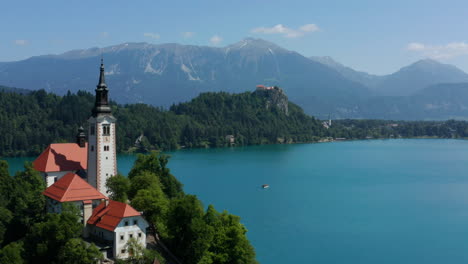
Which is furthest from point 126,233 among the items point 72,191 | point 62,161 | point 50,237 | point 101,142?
point 62,161

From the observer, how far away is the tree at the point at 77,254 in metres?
26.6

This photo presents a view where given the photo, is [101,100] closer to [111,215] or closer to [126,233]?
[111,215]

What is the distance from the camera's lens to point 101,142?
→ 3600 centimetres

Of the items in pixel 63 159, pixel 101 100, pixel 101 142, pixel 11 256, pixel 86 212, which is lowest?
pixel 11 256

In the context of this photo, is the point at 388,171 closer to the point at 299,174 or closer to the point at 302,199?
the point at 299,174

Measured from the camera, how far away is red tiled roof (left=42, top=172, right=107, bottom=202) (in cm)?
3108

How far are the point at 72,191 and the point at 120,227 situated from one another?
4798 millimetres

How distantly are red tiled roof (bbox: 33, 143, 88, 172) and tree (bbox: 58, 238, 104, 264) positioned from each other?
12.5 metres

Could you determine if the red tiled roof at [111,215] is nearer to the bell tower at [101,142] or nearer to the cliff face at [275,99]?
the bell tower at [101,142]

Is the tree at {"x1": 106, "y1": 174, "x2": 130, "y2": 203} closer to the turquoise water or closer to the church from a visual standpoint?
the church

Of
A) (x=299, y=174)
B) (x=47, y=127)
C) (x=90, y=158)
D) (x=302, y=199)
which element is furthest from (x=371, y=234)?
(x=47, y=127)

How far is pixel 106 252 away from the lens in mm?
28281

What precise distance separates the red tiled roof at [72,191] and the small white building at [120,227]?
7.44 feet

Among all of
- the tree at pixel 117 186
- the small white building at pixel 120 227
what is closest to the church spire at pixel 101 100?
the tree at pixel 117 186
